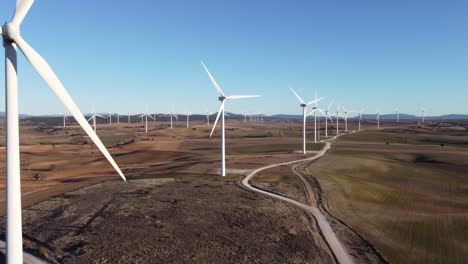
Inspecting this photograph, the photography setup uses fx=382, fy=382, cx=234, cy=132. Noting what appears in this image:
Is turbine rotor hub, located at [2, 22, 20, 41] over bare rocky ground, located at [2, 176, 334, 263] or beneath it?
over

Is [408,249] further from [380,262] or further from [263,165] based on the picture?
[263,165]

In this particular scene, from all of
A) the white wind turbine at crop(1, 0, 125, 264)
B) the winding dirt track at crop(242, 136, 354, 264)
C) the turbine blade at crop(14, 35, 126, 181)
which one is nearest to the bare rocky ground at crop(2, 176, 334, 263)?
the winding dirt track at crop(242, 136, 354, 264)

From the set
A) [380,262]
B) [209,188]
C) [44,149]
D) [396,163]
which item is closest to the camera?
[380,262]

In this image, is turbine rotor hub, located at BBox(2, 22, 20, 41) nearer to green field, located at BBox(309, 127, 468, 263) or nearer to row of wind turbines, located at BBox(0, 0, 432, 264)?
row of wind turbines, located at BBox(0, 0, 432, 264)

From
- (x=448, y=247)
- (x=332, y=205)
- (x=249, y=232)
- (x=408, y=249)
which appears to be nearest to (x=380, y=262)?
(x=408, y=249)

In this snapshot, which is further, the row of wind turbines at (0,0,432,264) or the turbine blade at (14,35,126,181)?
the turbine blade at (14,35,126,181)

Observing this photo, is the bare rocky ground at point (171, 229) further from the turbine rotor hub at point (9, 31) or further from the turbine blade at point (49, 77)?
the turbine rotor hub at point (9, 31)

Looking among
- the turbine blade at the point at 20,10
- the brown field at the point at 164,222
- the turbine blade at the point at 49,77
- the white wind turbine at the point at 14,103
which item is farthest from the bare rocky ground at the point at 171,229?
the turbine blade at the point at 20,10

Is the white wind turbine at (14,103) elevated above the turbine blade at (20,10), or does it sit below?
below
